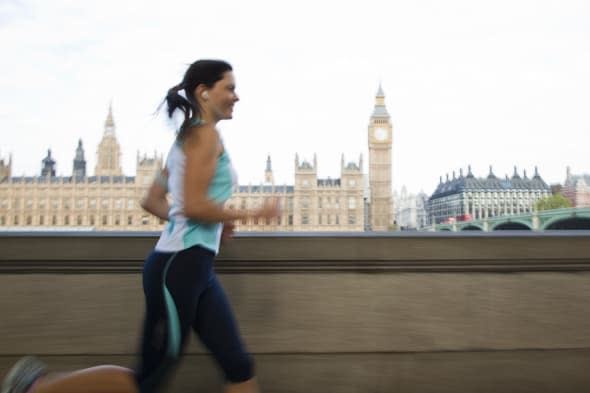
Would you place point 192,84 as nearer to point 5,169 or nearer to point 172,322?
point 172,322

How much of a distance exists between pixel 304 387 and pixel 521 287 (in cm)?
84

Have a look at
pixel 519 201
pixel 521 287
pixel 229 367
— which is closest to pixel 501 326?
pixel 521 287

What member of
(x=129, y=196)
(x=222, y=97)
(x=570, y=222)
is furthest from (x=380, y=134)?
(x=222, y=97)

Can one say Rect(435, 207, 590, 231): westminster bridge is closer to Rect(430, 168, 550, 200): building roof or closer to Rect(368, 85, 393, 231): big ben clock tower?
Rect(368, 85, 393, 231): big ben clock tower

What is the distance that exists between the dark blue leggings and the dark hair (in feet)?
1.01

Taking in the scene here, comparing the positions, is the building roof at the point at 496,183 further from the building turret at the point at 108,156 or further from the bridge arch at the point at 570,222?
the building turret at the point at 108,156

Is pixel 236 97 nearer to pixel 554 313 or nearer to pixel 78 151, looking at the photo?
pixel 554 313

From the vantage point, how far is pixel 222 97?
127 centimetres

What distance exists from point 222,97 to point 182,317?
1.64 feet

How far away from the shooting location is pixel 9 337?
1822 mm

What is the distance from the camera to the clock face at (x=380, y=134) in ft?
257

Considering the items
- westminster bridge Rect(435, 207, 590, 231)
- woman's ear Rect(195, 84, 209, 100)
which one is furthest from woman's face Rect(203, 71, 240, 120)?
westminster bridge Rect(435, 207, 590, 231)

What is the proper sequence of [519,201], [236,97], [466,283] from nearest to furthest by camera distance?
[236,97] → [466,283] → [519,201]

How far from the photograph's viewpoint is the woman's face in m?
1.26
